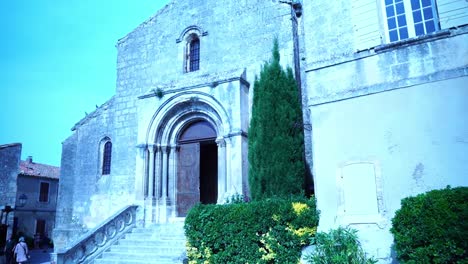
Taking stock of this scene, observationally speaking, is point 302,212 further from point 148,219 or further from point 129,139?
point 129,139

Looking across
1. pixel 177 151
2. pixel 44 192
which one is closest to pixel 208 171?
pixel 177 151

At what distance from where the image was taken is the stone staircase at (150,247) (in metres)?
9.29

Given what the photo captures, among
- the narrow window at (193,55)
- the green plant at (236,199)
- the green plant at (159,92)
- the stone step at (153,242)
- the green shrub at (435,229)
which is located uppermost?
the narrow window at (193,55)

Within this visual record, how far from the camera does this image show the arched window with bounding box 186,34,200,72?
13430mm

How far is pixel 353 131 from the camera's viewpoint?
7391 millimetres

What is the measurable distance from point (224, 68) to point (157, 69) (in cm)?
294

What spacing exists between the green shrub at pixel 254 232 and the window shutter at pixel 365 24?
3.77 meters

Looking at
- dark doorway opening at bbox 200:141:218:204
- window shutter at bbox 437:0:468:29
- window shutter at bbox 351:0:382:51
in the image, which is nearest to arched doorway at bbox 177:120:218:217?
dark doorway opening at bbox 200:141:218:204

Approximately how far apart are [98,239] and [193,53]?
7.25 m

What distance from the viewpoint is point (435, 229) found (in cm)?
512

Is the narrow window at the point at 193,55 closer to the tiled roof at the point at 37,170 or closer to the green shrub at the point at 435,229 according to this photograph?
the green shrub at the point at 435,229

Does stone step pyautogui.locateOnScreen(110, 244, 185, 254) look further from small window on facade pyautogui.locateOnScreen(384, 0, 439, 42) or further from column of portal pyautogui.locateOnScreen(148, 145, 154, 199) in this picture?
small window on facade pyautogui.locateOnScreen(384, 0, 439, 42)

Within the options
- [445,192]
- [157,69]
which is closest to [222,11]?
[157,69]

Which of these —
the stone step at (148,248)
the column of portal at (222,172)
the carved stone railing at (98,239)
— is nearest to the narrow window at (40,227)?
the carved stone railing at (98,239)
